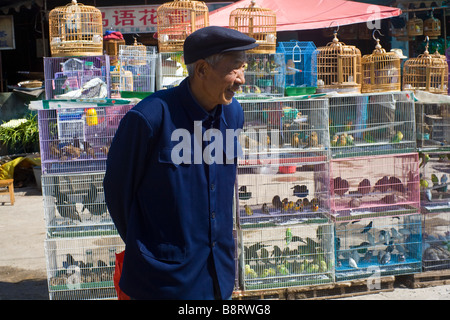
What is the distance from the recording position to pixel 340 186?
5074mm

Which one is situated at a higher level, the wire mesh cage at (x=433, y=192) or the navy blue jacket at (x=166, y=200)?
the navy blue jacket at (x=166, y=200)

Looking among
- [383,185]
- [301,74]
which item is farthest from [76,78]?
[383,185]

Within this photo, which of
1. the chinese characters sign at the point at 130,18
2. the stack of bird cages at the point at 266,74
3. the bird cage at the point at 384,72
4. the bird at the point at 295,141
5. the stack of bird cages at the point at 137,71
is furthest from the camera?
the chinese characters sign at the point at 130,18

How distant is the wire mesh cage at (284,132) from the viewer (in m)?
4.70

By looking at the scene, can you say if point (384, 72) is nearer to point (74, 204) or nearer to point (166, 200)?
point (74, 204)

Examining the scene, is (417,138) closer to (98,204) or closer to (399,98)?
(399,98)

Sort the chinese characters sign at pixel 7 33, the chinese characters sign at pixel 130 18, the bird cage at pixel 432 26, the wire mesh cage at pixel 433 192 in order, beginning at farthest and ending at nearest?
the chinese characters sign at pixel 7 33
the chinese characters sign at pixel 130 18
the bird cage at pixel 432 26
the wire mesh cage at pixel 433 192

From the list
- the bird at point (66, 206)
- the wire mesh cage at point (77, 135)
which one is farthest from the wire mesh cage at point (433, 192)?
the bird at point (66, 206)

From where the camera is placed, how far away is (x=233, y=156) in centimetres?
224

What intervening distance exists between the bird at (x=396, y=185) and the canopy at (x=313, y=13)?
15.4 feet

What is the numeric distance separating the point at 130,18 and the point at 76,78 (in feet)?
20.2

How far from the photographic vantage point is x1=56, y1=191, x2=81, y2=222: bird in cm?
465

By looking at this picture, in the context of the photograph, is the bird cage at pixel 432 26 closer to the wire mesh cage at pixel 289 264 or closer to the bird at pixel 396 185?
the bird at pixel 396 185

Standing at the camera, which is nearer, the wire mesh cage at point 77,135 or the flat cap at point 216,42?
the flat cap at point 216,42
